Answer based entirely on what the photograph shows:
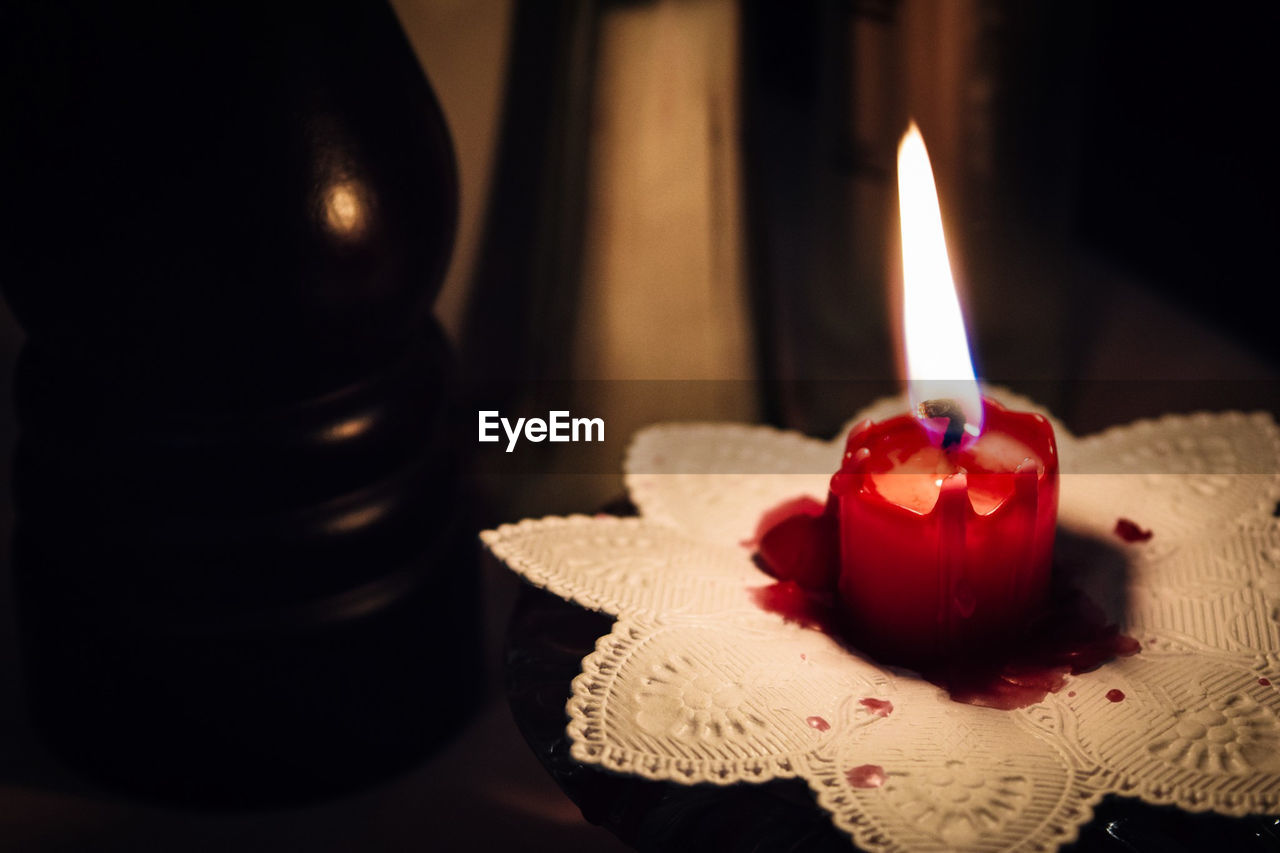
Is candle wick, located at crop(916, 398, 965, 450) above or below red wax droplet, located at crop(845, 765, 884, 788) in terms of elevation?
above

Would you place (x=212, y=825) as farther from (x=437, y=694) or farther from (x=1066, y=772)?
(x=1066, y=772)

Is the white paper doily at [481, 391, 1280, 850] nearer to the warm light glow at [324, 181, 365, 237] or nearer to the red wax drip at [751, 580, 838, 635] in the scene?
the red wax drip at [751, 580, 838, 635]

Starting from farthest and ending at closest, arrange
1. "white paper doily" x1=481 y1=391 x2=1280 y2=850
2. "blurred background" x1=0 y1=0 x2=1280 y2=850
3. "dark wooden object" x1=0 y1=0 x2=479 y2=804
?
"blurred background" x1=0 y1=0 x2=1280 y2=850 < "dark wooden object" x1=0 y1=0 x2=479 y2=804 < "white paper doily" x1=481 y1=391 x2=1280 y2=850

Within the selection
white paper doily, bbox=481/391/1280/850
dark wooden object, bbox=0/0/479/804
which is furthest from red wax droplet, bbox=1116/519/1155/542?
dark wooden object, bbox=0/0/479/804

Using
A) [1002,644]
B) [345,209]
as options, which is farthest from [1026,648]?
[345,209]

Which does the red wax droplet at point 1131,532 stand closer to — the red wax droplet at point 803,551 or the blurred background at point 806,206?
the red wax droplet at point 803,551

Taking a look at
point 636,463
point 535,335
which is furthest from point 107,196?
point 535,335

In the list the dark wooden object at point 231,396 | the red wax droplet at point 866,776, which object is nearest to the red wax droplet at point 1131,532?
the red wax droplet at point 866,776
